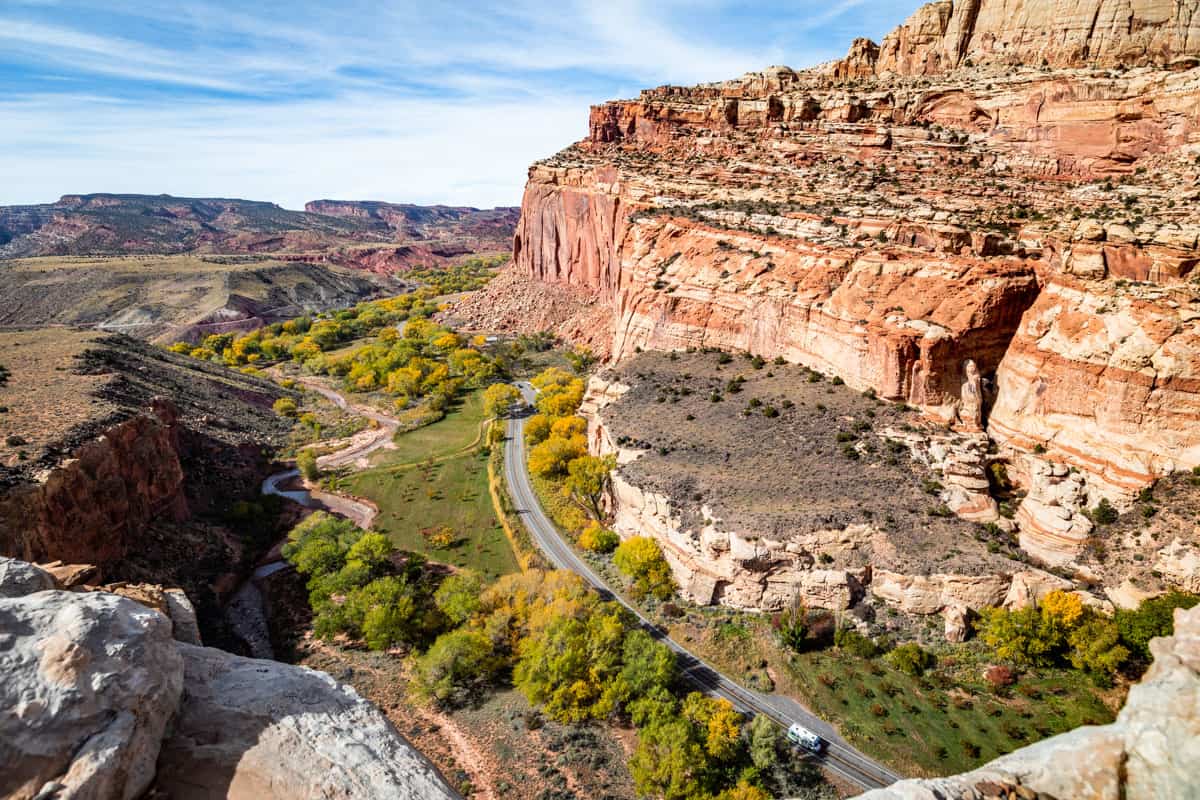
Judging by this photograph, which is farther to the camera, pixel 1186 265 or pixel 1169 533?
pixel 1186 265

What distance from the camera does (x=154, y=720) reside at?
32.6ft

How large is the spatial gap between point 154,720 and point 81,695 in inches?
52.2

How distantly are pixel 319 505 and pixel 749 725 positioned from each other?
44.2 meters

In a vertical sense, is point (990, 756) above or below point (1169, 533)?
below

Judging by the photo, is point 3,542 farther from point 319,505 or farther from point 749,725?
point 749,725

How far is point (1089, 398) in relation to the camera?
1367 inches

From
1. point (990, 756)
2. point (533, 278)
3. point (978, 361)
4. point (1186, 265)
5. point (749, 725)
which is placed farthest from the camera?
point (533, 278)

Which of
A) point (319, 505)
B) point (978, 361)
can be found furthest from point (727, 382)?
point (319, 505)

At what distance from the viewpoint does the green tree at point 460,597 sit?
36094 mm

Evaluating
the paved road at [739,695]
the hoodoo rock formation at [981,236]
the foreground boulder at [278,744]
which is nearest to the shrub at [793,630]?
the paved road at [739,695]

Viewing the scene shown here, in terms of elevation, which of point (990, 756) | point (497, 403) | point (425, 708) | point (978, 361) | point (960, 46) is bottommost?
point (425, 708)

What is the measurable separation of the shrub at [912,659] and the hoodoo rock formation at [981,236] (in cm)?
1002

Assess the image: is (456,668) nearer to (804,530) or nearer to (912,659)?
(804,530)

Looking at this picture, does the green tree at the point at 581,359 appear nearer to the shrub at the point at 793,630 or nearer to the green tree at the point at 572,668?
the green tree at the point at 572,668
